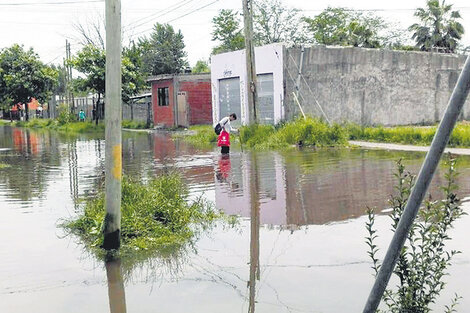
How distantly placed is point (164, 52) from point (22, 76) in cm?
2058

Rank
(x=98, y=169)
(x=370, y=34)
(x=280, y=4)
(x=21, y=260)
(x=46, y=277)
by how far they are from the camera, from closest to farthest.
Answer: (x=46, y=277) → (x=21, y=260) → (x=98, y=169) → (x=370, y=34) → (x=280, y=4)

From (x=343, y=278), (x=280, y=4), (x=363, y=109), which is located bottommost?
(x=343, y=278)

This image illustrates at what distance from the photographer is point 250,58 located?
77.9 feet

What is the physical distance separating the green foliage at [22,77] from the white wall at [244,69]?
26.8 meters

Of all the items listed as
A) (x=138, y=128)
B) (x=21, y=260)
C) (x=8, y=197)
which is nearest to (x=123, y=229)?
(x=21, y=260)

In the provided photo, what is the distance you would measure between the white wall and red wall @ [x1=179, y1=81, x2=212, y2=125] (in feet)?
25.7

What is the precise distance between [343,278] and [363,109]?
2398 cm

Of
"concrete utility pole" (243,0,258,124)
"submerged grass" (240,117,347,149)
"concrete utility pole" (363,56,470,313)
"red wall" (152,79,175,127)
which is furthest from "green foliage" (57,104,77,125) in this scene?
"concrete utility pole" (363,56,470,313)

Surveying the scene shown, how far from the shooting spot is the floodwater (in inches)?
222

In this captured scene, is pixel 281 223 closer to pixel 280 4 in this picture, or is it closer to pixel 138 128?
pixel 138 128

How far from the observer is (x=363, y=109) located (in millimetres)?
29203

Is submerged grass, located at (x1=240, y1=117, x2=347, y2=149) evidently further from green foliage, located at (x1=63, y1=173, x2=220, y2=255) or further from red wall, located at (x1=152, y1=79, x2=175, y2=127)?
red wall, located at (x1=152, y1=79, x2=175, y2=127)

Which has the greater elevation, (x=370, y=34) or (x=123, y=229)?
(x=370, y=34)

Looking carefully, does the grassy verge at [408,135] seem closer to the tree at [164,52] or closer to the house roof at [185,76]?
the house roof at [185,76]
